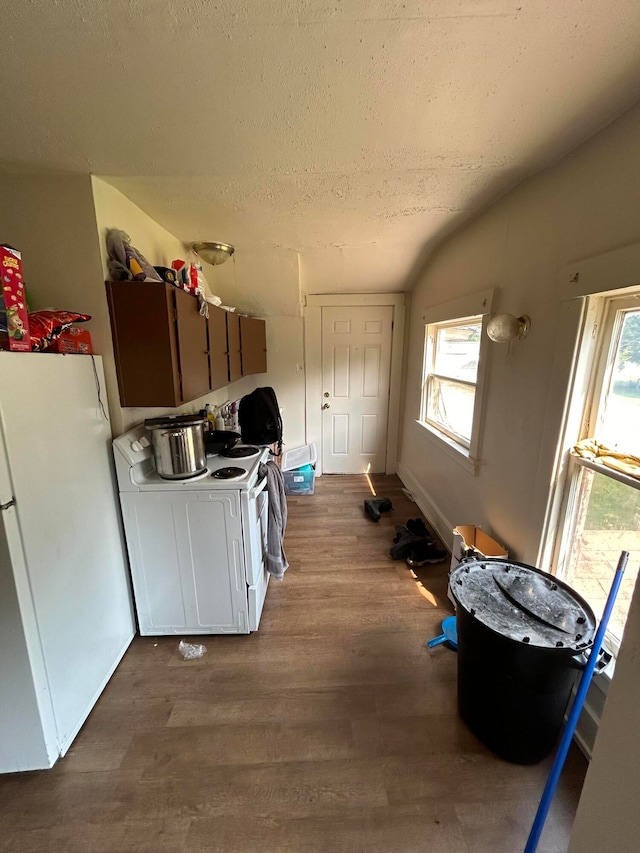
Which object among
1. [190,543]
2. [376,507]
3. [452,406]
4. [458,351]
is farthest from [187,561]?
[458,351]

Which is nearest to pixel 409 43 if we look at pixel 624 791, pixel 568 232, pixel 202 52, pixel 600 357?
pixel 202 52

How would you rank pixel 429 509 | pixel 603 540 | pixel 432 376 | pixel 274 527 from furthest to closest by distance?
pixel 432 376, pixel 429 509, pixel 274 527, pixel 603 540

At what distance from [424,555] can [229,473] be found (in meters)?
1.58

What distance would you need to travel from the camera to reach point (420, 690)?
1546 mm

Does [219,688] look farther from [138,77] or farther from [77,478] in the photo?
[138,77]

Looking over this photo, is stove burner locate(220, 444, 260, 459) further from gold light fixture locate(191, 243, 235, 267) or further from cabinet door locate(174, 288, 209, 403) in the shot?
gold light fixture locate(191, 243, 235, 267)

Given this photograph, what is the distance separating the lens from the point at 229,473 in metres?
1.80

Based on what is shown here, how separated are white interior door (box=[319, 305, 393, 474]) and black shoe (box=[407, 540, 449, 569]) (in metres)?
1.67

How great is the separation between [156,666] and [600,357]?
98.5 inches

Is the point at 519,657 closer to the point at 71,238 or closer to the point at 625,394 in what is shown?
the point at 625,394

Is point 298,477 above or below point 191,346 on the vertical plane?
below

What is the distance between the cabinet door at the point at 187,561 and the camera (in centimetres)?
169

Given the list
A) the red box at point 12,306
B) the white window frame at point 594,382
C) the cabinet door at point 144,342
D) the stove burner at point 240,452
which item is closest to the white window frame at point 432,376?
the white window frame at point 594,382

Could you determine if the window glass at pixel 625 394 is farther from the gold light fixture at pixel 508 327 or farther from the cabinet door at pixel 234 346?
the cabinet door at pixel 234 346
